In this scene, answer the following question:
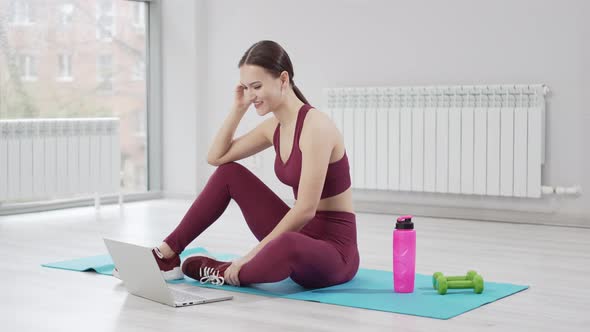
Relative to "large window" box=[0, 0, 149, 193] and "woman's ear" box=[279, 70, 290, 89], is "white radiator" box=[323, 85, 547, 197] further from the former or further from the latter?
"woman's ear" box=[279, 70, 290, 89]

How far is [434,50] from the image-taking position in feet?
17.7

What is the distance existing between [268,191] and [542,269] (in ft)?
4.00

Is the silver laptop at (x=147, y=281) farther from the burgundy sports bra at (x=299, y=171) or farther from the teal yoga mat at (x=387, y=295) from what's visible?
the burgundy sports bra at (x=299, y=171)

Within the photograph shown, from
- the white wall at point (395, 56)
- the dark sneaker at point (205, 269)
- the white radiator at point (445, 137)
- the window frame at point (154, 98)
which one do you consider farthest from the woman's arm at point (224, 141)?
the window frame at point (154, 98)

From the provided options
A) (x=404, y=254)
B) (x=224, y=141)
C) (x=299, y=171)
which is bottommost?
(x=404, y=254)

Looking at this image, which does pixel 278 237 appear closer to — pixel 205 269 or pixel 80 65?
pixel 205 269

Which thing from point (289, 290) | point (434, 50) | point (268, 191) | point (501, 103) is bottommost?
point (289, 290)

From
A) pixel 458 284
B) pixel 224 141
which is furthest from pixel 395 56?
pixel 458 284

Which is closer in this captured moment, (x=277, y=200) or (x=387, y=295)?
(x=387, y=295)

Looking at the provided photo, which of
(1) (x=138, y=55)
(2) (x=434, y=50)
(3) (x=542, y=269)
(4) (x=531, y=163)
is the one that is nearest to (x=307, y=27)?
(2) (x=434, y=50)

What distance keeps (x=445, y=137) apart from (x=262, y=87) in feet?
8.16

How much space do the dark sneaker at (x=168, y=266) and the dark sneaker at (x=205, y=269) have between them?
3cm

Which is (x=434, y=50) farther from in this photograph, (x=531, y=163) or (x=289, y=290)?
(x=289, y=290)

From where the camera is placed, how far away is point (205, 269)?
10.4 ft
